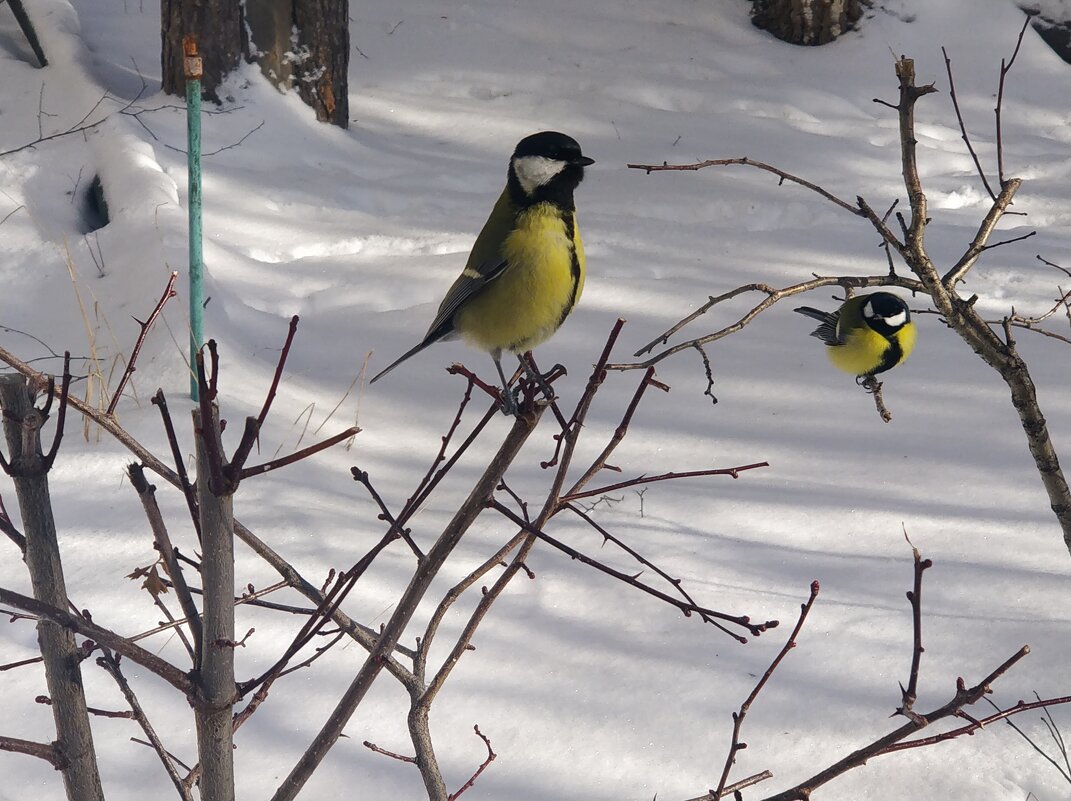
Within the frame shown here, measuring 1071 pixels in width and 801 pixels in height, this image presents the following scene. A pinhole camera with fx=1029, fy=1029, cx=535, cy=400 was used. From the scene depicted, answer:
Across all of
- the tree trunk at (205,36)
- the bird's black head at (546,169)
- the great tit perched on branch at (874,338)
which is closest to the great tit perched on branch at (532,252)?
the bird's black head at (546,169)

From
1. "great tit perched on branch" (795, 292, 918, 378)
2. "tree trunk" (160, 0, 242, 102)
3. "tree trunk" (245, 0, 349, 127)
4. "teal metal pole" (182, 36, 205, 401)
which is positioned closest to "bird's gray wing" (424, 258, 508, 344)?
"great tit perched on branch" (795, 292, 918, 378)

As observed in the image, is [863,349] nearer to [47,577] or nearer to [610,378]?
[47,577]

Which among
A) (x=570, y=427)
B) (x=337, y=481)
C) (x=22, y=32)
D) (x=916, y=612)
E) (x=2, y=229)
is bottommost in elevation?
(x=337, y=481)

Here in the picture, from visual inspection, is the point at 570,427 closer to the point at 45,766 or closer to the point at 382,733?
the point at 382,733

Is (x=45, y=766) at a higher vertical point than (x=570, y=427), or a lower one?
lower

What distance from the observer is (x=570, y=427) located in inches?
48.7

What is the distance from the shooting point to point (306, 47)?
21.5ft

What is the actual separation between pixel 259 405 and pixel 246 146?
105 inches

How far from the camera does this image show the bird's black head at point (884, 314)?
246cm

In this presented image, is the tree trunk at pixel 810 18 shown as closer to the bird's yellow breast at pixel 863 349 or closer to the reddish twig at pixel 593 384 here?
the bird's yellow breast at pixel 863 349

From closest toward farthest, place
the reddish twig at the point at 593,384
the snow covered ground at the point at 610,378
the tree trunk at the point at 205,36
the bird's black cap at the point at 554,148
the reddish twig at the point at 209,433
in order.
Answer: the reddish twig at the point at 209,433, the reddish twig at the point at 593,384, the bird's black cap at the point at 554,148, the snow covered ground at the point at 610,378, the tree trunk at the point at 205,36

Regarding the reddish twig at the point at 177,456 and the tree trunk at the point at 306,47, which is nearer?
the reddish twig at the point at 177,456

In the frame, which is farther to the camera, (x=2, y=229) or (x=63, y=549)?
(x=2, y=229)

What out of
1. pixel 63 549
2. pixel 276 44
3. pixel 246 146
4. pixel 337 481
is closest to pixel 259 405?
pixel 337 481
